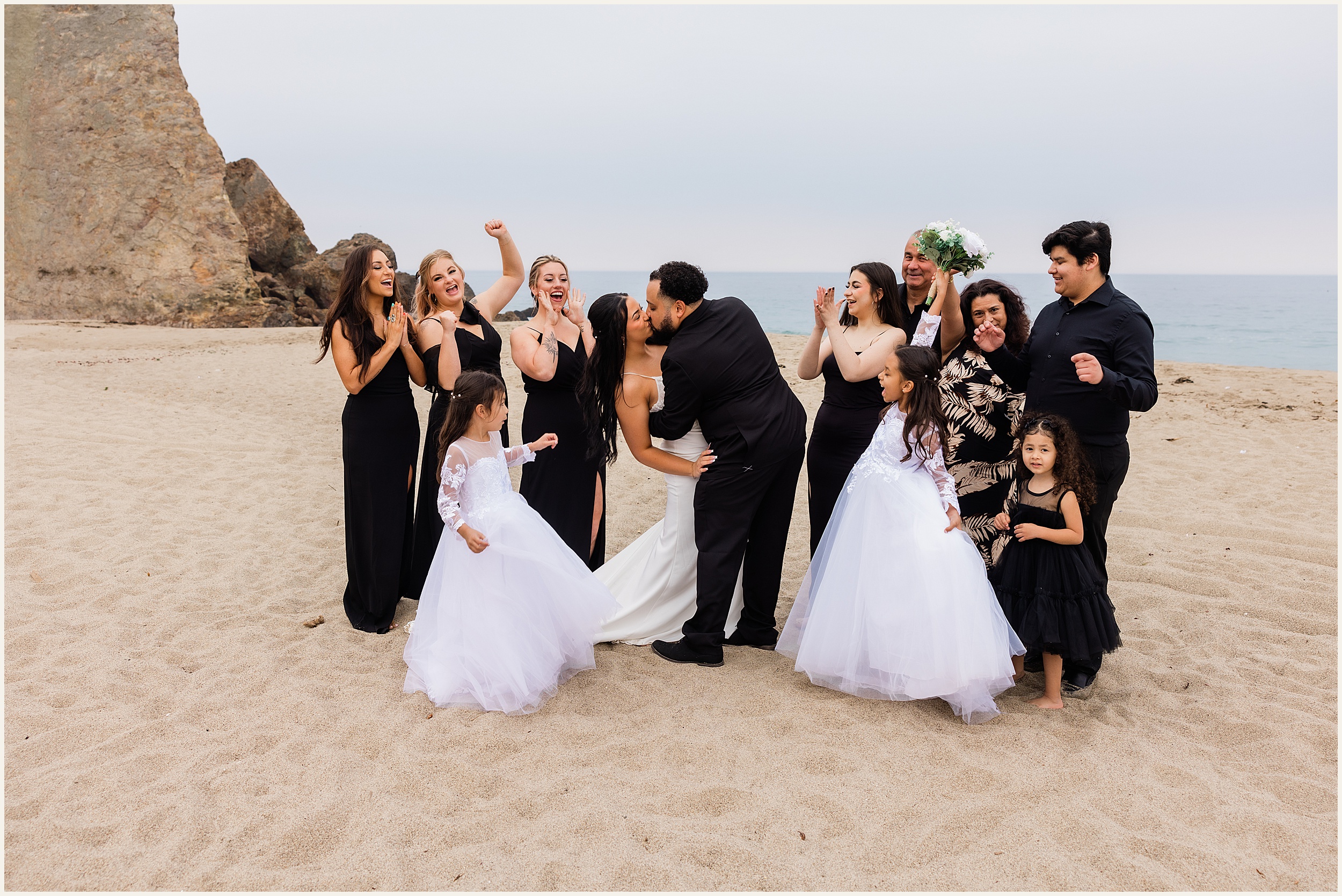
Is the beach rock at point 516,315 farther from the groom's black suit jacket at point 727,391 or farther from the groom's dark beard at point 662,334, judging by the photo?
the groom's black suit jacket at point 727,391

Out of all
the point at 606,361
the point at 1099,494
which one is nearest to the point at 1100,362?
the point at 1099,494

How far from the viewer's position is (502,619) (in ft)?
13.0

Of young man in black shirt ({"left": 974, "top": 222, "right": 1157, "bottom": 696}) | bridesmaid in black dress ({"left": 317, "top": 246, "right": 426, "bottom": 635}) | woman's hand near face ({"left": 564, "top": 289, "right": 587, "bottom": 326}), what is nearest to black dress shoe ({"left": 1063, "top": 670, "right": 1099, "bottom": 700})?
young man in black shirt ({"left": 974, "top": 222, "right": 1157, "bottom": 696})

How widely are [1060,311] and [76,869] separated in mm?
4869

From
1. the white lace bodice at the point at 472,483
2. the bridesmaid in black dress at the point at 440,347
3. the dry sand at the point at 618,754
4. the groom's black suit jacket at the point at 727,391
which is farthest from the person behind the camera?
the bridesmaid in black dress at the point at 440,347

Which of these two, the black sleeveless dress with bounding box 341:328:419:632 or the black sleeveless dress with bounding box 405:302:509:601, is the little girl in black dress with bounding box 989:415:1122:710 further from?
the black sleeveless dress with bounding box 341:328:419:632

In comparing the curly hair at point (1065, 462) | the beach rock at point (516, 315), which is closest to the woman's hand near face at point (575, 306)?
the curly hair at point (1065, 462)

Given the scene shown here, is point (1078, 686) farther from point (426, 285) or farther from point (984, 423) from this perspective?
point (426, 285)

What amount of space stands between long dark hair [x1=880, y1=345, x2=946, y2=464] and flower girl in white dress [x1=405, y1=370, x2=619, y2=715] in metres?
1.72

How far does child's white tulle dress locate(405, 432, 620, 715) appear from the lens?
3.93 meters

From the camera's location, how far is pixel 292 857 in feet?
9.52

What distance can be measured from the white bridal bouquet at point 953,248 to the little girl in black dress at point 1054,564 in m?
0.93

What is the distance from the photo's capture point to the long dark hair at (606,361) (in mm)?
4336

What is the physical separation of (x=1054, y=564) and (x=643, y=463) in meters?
2.08
